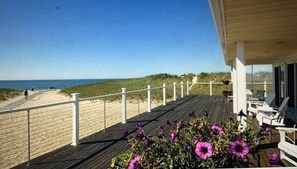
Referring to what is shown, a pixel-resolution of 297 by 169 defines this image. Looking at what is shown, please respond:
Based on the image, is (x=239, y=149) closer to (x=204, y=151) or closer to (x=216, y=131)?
(x=204, y=151)

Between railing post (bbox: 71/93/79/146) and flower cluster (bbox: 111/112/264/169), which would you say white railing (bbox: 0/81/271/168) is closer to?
railing post (bbox: 71/93/79/146)

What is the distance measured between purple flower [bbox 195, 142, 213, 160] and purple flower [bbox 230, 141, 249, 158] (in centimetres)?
16

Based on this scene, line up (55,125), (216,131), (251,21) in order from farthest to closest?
1. (55,125)
2. (251,21)
3. (216,131)

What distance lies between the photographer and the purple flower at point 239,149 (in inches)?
77.9

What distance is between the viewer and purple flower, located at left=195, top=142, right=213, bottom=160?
1977 mm

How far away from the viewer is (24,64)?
51.5 m

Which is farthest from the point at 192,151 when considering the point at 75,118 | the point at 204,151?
the point at 75,118

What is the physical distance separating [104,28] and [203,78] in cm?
1313

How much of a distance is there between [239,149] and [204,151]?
239 millimetres

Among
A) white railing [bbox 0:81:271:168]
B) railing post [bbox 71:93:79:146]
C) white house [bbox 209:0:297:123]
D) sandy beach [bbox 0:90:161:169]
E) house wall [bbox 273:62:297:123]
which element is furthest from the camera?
house wall [bbox 273:62:297:123]

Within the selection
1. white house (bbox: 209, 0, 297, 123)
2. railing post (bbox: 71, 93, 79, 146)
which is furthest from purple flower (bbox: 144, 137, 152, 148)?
railing post (bbox: 71, 93, 79, 146)

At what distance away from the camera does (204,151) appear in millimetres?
2004

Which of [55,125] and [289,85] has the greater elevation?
[289,85]

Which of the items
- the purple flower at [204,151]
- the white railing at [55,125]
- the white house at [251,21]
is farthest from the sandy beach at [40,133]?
the white house at [251,21]
